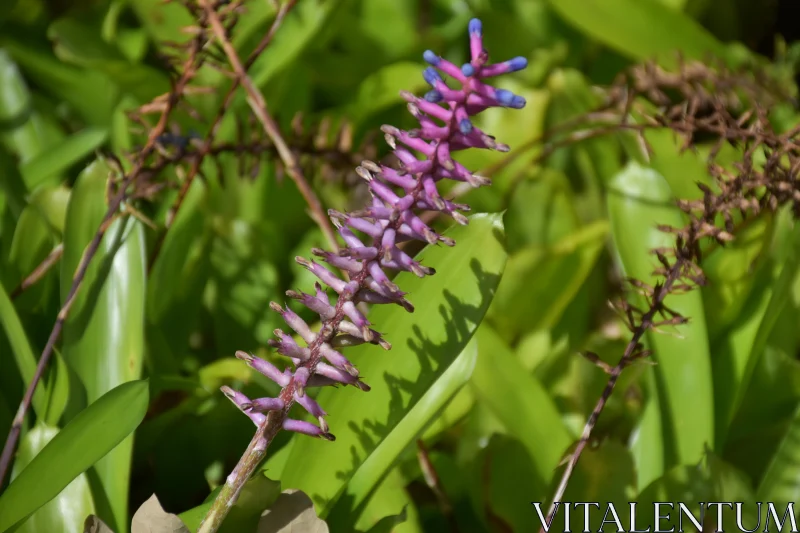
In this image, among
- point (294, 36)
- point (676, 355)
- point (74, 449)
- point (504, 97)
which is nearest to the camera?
point (504, 97)

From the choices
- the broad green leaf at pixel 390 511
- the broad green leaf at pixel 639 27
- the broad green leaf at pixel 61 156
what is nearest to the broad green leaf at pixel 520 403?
the broad green leaf at pixel 390 511

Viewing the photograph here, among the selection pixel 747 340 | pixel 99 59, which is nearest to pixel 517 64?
pixel 747 340

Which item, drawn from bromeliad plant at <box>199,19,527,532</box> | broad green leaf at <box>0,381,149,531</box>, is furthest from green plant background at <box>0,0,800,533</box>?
bromeliad plant at <box>199,19,527,532</box>

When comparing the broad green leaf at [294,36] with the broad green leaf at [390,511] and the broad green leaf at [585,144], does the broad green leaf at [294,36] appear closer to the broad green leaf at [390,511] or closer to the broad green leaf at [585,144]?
the broad green leaf at [585,144]

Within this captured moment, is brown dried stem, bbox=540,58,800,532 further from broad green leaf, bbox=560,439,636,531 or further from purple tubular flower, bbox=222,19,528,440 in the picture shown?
purple tubular flower, bbox=222,19,528,440

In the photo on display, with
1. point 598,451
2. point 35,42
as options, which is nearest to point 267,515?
point 598,451

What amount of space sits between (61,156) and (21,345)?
1.03 feet

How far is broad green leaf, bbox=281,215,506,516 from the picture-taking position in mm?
581

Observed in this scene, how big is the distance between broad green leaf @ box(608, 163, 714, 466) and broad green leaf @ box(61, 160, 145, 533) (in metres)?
0.45

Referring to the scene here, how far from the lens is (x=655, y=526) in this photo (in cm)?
64

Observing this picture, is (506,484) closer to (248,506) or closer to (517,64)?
(248,506)

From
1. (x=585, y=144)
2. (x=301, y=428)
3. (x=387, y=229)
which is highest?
(x=387, y=229)

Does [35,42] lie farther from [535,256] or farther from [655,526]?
[655,526]

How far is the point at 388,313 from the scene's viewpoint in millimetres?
609
